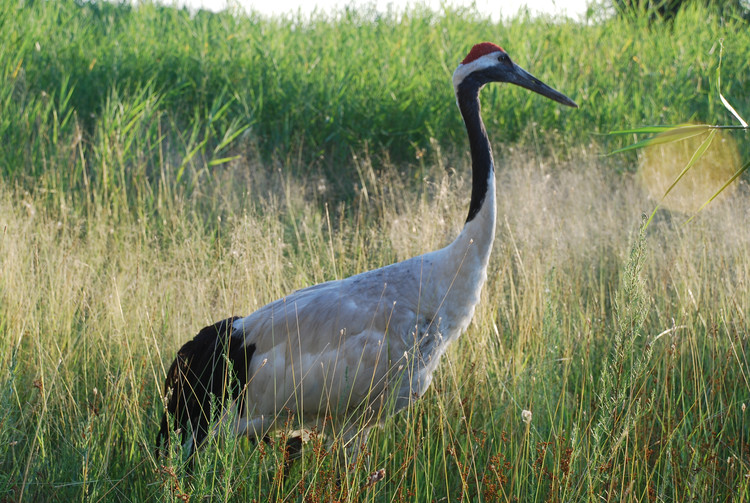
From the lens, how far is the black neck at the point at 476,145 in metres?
3.12

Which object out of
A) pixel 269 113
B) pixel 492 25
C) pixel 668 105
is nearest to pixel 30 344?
pixel 269 113

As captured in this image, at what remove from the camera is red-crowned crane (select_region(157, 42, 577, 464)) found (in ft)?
9.78

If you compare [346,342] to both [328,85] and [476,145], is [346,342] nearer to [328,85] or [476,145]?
[476,145]

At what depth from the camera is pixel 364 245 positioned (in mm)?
5375

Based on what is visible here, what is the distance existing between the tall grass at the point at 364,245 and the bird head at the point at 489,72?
906 millimetres

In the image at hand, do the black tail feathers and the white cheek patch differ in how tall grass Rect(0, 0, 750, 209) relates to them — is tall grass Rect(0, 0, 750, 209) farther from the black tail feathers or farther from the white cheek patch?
the black tail feathers

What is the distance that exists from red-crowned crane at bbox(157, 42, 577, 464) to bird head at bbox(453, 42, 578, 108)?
0.36m

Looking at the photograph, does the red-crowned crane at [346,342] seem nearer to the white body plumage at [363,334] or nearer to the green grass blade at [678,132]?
the white body plumage at [363,334]

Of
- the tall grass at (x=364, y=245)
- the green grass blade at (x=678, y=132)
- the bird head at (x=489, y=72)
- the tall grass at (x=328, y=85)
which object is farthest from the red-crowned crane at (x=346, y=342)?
the tall grass at (x=328, y=85)

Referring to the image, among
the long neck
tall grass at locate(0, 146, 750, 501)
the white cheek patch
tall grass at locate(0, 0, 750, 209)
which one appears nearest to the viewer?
tall grass at locate(0, 146, 750, 501)

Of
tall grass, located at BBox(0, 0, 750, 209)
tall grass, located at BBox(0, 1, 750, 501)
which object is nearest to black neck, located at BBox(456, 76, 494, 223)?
tall grass, located at BBox(0, 1, 750, 501)

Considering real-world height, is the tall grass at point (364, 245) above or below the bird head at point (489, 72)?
below

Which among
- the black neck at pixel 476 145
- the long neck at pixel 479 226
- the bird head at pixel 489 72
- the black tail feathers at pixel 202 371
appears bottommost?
the black tail feathers at pixel 202 371

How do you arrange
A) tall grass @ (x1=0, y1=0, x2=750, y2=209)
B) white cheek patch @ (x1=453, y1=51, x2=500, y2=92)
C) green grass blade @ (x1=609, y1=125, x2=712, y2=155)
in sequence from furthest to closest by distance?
1. tall grass @ (x1=0, y1=0, x2=750, y2=209)
2. white cheek patch @ (x1=453, y1=51, x2=500, y2=92)
3. green grass blade @ (x1=609, y1=125, x2=712, y2=155)
